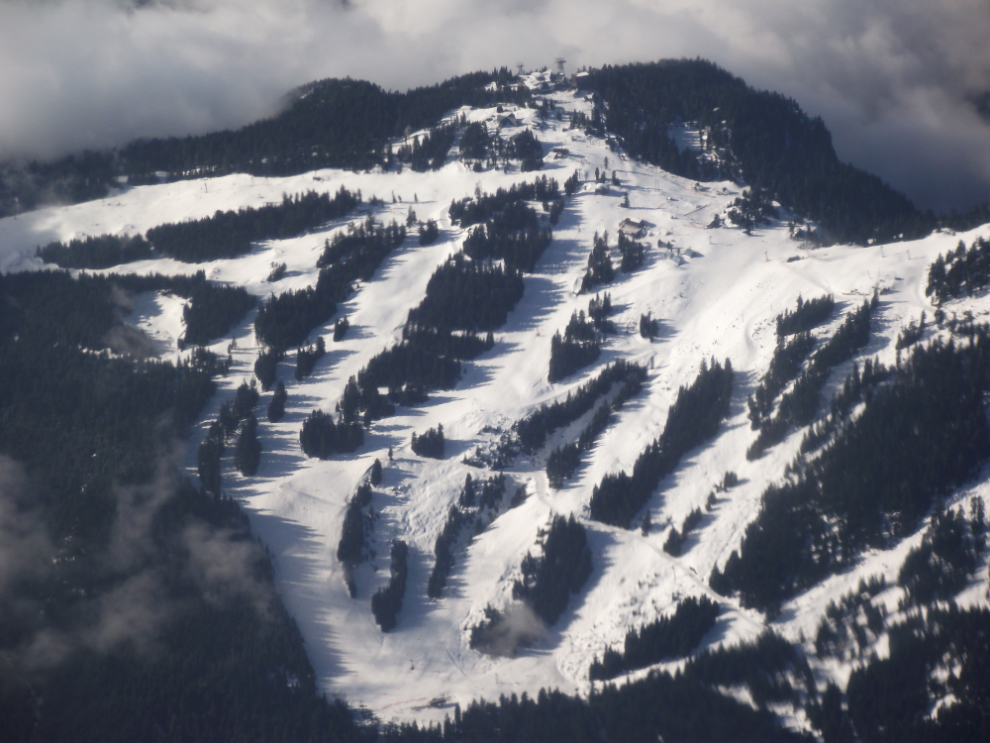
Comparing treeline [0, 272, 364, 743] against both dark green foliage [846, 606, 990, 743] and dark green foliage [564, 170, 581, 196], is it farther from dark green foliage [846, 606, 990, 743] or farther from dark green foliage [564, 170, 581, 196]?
dark green foliage [564, 170, 581, 196]

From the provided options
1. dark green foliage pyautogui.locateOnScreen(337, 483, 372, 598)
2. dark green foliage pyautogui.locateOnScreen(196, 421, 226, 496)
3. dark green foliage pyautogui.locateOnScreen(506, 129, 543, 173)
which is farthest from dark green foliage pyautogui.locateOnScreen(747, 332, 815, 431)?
dark green foliage pyautogui.locateOnScreen(506, 129, 543, 173)


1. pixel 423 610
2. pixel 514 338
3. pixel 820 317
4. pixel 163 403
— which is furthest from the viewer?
pixel 514 338

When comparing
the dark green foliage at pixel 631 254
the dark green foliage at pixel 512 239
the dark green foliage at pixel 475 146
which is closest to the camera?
the dark green foliage at pixel 631 254

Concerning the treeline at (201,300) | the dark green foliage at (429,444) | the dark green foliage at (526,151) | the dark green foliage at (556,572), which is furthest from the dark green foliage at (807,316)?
the treeline at (201,300)

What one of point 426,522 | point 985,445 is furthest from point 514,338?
point 985,445

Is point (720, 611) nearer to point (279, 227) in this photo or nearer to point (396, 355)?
point (396, 355)

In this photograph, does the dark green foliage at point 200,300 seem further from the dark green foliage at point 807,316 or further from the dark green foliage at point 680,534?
the dark green foliage at point 807,316

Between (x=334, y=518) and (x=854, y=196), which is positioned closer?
(x=334, y=518)
